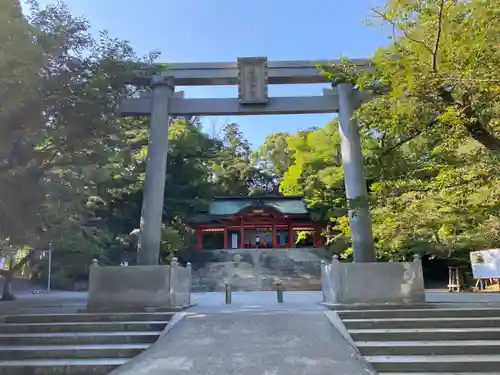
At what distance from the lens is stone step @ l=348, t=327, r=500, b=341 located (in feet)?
21.0

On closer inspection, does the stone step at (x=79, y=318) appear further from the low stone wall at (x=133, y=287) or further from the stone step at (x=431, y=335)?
the stone step at (x=431, y=335)

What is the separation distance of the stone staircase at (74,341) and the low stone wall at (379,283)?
3.46m

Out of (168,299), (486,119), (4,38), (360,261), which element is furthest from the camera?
(360,261)

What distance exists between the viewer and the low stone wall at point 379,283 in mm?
8656

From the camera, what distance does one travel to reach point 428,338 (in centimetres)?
639

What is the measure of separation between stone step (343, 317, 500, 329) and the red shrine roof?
67.8 ft

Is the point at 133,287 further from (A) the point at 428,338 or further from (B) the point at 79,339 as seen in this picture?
(A) the point at 428,338

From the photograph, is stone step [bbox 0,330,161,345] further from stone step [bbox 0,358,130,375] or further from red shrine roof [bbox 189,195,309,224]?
red shrine roof [bbox 189,195,309,224]

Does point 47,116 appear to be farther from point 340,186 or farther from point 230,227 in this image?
point 230,227

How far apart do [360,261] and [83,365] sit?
244 inches

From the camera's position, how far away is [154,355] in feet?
18.5

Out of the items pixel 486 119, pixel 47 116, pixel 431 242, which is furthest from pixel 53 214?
pixel 431 242

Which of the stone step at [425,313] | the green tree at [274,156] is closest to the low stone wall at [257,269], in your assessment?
the stone step at [425,313]

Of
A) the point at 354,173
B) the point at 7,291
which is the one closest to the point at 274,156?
the point at 7,291
